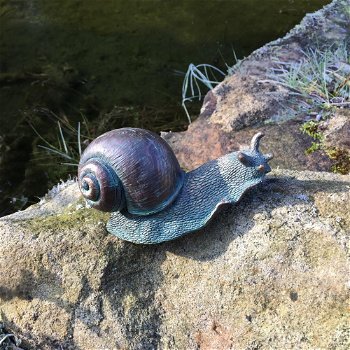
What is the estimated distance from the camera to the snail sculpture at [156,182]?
6.37 ft

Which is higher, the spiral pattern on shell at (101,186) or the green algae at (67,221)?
the spiral pattern on shell at (101,186)

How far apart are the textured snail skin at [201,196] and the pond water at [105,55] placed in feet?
5.76

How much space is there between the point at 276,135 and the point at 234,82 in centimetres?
56

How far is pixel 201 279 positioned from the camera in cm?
198

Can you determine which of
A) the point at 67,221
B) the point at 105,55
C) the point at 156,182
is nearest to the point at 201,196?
the point at 156,182

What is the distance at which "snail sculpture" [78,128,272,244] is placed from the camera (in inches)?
76.5

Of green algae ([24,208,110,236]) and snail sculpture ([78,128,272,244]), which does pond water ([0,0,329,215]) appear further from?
snail sculpture ([78,128,272,244])

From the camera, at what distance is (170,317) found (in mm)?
2020

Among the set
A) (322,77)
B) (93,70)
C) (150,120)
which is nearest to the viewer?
(322,77)

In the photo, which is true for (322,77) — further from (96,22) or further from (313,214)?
→ (96,22)

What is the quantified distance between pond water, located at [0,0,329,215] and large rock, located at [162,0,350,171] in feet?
2.94

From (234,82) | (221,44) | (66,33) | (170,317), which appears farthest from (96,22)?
(170,317)

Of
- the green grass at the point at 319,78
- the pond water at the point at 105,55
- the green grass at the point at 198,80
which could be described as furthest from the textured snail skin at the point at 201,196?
A: the green grass at the point at 198,80

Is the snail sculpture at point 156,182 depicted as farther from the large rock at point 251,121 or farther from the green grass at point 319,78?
the green grass at point 319,78
